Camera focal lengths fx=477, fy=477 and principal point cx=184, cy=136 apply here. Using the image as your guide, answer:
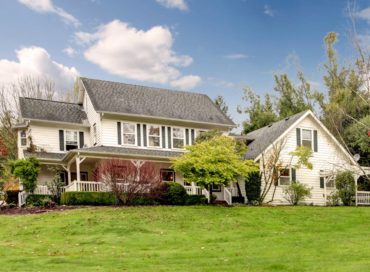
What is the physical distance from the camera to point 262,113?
4416 cm

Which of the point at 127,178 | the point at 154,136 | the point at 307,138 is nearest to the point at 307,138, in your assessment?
the point at 307,138

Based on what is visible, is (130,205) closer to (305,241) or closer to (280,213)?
(280,213)

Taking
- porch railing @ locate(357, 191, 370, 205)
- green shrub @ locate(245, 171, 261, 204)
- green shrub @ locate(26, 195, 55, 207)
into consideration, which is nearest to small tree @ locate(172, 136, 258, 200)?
green shrub @ locate(245, 171, 261, 204)

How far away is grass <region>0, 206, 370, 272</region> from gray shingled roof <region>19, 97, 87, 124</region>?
1022 cm

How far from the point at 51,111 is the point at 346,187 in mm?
19255

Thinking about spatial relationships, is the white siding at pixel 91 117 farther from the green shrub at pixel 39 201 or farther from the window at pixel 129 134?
the green shrub at pixel 39 201

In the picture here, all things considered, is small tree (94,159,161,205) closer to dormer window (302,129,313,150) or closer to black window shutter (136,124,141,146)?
black window shutter (136,124,141,146)

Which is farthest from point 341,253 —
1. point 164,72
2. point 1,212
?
point 164,72

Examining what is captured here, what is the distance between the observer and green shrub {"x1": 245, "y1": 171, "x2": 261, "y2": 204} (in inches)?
1128

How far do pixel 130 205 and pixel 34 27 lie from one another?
13.0m

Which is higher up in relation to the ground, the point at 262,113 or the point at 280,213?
the point at 262,113

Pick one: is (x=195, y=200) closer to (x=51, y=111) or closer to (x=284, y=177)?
(x=284, y=177)

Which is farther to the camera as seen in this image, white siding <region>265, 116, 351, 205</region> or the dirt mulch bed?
white siding <region>265, 116, 351, 205</region>

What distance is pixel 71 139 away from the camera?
99.1ft
